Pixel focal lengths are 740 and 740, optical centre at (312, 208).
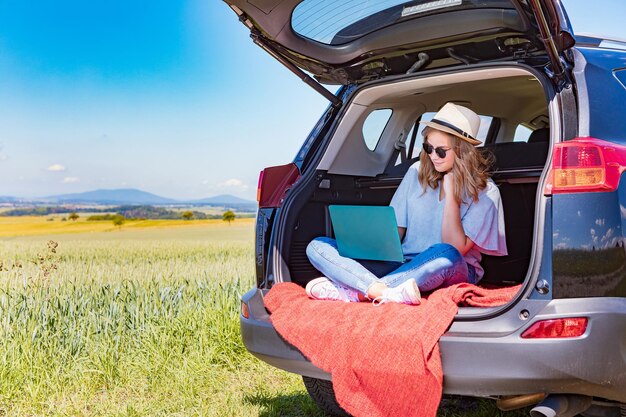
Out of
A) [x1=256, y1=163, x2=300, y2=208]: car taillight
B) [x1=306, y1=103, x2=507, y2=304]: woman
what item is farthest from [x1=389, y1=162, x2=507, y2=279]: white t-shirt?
[x1=256, y1=163, x2=300, y2=208]: car taillight

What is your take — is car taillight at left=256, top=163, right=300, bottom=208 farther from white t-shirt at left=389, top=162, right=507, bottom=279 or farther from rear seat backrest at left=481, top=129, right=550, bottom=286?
rear seat backrest at left=481, top=129, right=550, bottom=286

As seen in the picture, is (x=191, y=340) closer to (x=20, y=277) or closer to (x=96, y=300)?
(x=96, y=300)

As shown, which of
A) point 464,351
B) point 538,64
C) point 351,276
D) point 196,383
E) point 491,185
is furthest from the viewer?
point 196,383

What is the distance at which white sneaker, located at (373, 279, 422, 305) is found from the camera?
3.12 meters

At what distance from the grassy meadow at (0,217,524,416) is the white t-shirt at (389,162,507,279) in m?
1.08

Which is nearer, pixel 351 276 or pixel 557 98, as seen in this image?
pixel 557 98

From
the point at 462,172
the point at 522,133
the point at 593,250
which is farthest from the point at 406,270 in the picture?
the point at 522,133

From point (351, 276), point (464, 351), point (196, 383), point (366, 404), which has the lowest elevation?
point (196, 383)

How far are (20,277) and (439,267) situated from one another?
3988mm

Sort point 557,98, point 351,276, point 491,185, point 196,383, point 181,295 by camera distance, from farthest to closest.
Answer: point 181,295, point 196,383, point 491,185, point 351,276, point 557,98

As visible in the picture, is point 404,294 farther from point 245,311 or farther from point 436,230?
point 245,311

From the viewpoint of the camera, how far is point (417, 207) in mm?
3748

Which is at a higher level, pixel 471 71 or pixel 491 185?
pixel 471 71

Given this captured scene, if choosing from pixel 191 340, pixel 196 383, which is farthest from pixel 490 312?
pixel 191 340
